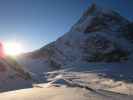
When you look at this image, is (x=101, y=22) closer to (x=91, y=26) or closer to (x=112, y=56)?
(x=91, y=26)

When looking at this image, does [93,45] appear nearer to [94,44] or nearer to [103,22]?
[94,44]

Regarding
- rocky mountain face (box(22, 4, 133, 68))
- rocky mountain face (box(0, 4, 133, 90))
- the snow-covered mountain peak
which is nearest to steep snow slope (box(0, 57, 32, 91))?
rocky mountain face (box(0, 4, 133, 90))

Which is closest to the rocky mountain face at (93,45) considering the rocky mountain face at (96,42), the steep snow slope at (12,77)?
the rocky mountain face at (96,42)

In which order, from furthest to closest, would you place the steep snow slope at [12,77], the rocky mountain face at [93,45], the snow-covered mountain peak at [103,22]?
the snow-covered mountain peak at [103,22], the rocky mountain face at [93,45], the steep snow slope at [12,77]

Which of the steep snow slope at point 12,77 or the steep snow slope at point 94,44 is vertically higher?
the steep snow slope at point 94,44

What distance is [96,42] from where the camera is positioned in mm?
31891

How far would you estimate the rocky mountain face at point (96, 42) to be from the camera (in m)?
30.3

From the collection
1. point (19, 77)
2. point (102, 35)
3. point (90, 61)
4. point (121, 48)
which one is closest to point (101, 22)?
point (102, 35)

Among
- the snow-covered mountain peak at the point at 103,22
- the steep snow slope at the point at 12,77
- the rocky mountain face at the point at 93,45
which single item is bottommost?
the steep snow slope at the point at 12,77

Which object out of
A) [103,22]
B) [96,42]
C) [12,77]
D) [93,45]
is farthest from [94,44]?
[12,77]

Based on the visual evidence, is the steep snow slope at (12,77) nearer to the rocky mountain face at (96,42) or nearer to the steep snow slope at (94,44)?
the steep snow slope at (94,44)

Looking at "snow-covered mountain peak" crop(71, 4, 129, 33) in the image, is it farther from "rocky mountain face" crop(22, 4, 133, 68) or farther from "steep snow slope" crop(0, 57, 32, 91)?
"steep snow slope" crop(0, 57, 32, 91)

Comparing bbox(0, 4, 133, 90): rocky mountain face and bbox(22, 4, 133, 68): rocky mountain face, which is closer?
bbox(0, 4, 133, 90): rocky mountain face

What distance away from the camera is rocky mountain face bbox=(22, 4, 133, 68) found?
99.3 ft
